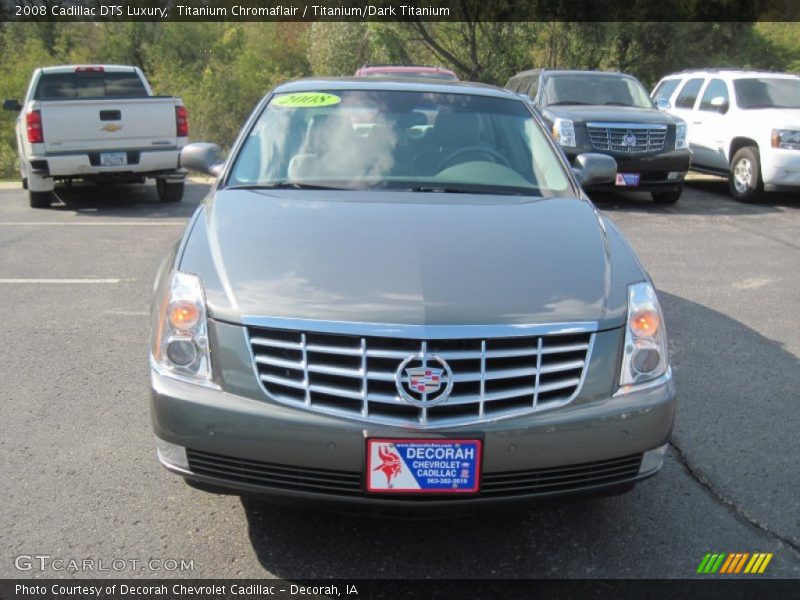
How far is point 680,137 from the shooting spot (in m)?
11.7

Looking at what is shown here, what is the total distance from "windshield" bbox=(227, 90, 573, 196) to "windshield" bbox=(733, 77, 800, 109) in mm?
9109

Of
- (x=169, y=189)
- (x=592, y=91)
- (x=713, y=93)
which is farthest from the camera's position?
(x=713, y=93)

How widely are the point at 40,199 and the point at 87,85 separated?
1.88 metres

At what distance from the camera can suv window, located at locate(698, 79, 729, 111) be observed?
13.2 m

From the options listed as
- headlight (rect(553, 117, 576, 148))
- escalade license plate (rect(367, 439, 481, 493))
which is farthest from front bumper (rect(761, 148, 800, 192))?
escalade license plate (rect(367, 439, 481, 493))

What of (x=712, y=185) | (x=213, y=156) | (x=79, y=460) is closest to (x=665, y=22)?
(x=712, y=185)

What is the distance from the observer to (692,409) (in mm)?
4691

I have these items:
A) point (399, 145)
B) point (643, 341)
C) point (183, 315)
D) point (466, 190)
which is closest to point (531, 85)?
point (399, 145)

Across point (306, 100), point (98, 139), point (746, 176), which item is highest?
point (306, 100)

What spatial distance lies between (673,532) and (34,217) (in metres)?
9.53

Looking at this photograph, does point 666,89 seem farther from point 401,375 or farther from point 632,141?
point 401,375

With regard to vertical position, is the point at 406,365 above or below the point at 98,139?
above

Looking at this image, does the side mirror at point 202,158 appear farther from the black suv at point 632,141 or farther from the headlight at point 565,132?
the headlight at point 565,132

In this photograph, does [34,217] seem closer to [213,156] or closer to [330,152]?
[213,156]
